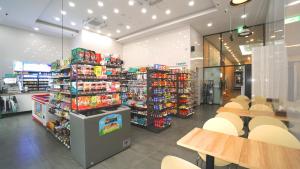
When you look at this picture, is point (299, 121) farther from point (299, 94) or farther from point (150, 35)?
point (150, 35)

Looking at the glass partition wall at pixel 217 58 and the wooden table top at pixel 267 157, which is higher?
the glass partition wall at pixel 217 58

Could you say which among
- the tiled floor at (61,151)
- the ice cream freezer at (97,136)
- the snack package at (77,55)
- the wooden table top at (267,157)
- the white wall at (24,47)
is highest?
the white wall at (24,47)

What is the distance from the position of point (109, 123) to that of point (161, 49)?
7.14 metres

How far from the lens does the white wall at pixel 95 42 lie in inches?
338


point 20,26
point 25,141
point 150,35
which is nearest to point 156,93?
point 25,141

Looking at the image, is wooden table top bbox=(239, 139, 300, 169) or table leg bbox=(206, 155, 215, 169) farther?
table leg bbox=(206, 155, 215, 169)

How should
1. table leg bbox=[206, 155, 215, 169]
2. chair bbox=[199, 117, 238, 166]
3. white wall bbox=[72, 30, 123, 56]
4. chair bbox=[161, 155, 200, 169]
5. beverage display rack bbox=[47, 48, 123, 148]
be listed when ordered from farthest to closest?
white wall bbox=[72, 30, 123, 56], beverage display rack bbox=[47, 48, 123, 148], chair bbox=[199, 117, 238, 166], table leg bbox=[206, 155, 215, 169], chair bbox=[161, 155, 200, 169]

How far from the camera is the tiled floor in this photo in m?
2.74

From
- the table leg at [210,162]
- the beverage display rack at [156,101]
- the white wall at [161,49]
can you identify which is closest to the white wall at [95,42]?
the white wall at [161,49]

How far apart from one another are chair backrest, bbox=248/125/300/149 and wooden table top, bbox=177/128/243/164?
43cm

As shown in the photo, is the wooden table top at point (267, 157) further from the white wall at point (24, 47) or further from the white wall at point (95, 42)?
the white wall at point (24, 47)

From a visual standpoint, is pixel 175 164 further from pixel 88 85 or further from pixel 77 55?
pixel 77 55

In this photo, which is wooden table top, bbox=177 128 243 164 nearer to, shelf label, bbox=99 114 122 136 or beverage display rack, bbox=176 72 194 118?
shelf label, bbox=99 114 122 136

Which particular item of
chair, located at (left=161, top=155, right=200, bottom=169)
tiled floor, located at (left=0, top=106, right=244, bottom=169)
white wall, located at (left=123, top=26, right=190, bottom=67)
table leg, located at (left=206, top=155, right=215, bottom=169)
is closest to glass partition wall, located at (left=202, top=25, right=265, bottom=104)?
white wall, located at (left=123, top=26, right=190, bottom=67)
